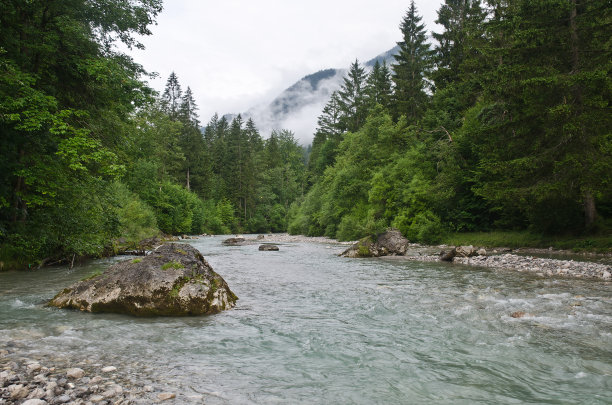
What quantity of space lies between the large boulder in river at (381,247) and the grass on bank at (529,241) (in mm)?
5987

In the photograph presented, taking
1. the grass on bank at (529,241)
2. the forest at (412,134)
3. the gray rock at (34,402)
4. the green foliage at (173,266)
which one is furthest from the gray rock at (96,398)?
the grass on bank at (529,241)

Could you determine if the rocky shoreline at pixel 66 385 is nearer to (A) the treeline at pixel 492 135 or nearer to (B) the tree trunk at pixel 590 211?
(A) the treeline at pixel 492 135

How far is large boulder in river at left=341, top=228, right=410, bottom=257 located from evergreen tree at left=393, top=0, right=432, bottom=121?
2539 centimetres

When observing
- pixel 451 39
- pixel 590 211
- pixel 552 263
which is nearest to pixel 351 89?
pixel 451 39

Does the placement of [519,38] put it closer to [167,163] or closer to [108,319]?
[108,319]

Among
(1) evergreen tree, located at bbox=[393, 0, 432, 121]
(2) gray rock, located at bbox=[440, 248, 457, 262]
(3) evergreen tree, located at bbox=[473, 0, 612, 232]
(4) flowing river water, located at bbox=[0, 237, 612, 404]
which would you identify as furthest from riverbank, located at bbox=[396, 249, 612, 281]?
(1) evergreen tree, located at bbox=[393, 0, 432, 121]

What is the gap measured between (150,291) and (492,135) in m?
20.4

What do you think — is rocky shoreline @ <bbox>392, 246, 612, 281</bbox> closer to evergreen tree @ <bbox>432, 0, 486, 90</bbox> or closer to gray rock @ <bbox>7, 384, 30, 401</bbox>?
gray rock @ <bbox>7, 384, 30, 401</bbox>

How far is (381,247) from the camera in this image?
66.5 ft

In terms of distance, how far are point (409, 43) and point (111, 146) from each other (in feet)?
134

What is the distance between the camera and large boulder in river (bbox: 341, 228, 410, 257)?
19.9 m

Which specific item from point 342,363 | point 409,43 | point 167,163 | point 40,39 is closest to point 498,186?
point 342,363

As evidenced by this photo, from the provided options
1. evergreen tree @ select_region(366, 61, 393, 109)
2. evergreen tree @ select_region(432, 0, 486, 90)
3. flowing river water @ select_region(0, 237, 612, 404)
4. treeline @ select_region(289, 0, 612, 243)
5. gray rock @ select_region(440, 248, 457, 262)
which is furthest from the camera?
evergreen tree @ select_region(366, 61, 393, 109)

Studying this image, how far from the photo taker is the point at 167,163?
188 feet
